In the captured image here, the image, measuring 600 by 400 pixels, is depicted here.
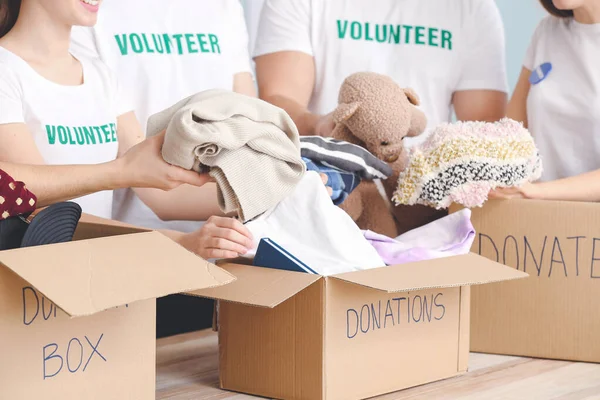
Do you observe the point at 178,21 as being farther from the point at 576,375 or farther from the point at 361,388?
the point at 576,375

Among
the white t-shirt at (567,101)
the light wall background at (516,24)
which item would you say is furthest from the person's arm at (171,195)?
the light wall background at (516,24)

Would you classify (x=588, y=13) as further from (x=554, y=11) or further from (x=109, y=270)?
(x=109, y=270)

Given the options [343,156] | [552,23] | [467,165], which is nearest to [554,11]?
[552,23]

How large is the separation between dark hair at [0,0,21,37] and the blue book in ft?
2.09

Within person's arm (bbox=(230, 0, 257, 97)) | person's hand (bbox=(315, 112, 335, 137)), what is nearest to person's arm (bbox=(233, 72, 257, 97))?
person's arm (bbox=(230, 0, 257, 97))

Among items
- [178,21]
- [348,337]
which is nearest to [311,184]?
[348,337]

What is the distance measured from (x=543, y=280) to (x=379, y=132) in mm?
407

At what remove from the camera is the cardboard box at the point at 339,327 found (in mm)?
1198

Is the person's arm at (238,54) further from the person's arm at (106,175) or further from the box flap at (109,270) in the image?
the box flap at (109,270)

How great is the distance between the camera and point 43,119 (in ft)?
4.72

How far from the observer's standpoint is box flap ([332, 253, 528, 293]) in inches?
46.6

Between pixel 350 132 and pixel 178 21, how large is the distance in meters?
0.53

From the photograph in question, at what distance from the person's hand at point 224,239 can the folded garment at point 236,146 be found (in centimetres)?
3

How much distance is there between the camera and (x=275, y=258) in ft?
4.11
